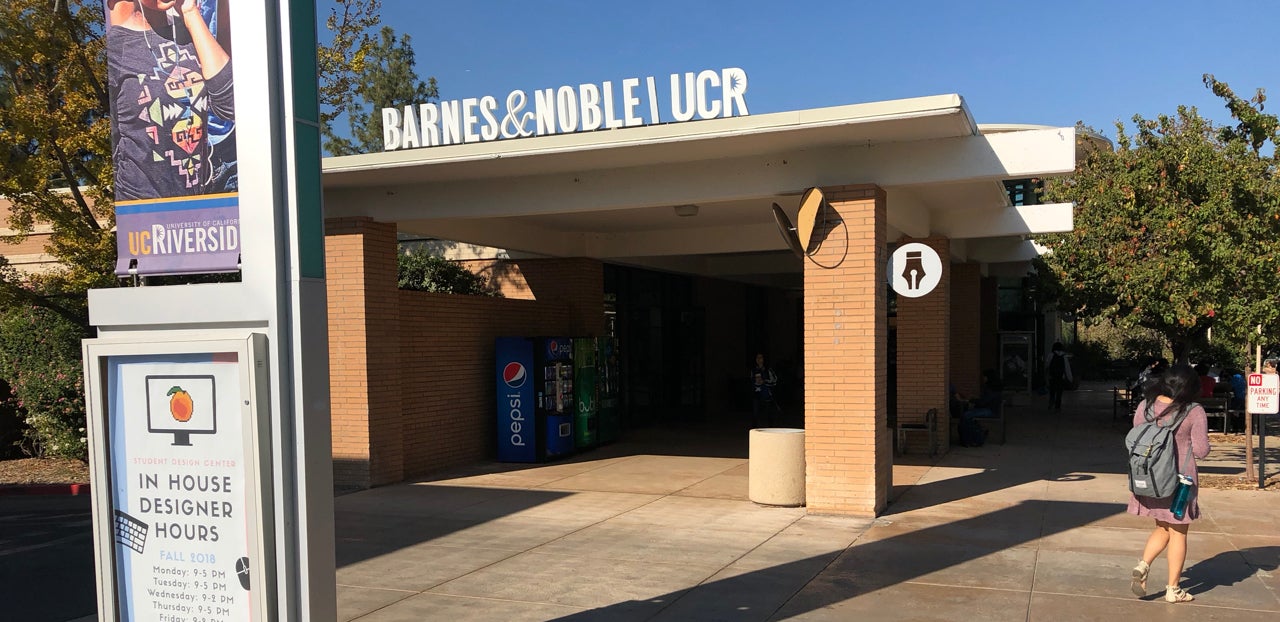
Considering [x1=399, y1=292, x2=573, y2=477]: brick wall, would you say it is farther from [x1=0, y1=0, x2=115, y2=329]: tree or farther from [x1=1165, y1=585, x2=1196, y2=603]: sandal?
[x1=1165, y1=585, x2=1196, y2=603]: sandal

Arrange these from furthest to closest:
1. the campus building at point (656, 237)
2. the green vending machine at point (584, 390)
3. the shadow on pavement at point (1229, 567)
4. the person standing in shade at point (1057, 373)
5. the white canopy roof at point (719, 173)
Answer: the person standing in shade at point (1057, 373)
the green vending machine at point (584, 390)
the campus building at point (656, 237)
the white canopy roof at point (719, 173)
the shadow on pavement at point (1229, 567)

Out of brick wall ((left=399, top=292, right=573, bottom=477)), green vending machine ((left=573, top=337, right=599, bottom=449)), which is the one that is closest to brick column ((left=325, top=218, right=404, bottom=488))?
brick wall ((left=399, top=292, right=573, bottom=477))

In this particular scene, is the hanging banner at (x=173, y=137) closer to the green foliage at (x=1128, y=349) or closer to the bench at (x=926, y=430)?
the bench at (x=926, y=430)

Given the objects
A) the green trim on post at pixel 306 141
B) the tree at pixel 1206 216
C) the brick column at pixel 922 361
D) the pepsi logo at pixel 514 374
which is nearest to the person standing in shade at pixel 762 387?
the brick column at pixel 922 361

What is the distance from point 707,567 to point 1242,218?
29.4ft

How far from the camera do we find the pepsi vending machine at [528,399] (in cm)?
1416

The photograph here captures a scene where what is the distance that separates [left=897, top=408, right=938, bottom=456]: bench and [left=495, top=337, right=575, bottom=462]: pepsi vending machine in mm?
Result: 5269

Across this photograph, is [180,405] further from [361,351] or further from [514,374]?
[514,374]

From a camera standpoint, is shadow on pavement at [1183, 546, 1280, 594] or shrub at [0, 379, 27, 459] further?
shrub at [0, 379, 27, 459]

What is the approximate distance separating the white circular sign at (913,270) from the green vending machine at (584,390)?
5.89m

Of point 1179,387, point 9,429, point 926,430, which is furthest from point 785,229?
point 9,429

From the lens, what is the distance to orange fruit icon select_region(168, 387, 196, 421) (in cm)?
414

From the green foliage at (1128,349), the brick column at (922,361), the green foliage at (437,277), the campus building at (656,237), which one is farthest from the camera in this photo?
the green foliage at (1128,349)

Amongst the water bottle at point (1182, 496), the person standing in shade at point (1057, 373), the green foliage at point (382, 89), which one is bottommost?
the person standing in shade at point (1057, 373)
